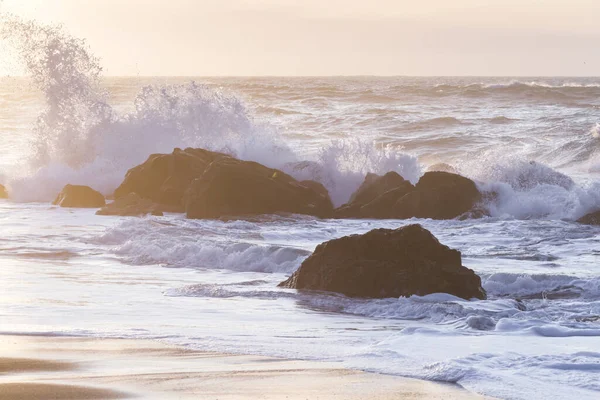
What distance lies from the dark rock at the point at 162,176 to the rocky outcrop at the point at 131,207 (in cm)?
31

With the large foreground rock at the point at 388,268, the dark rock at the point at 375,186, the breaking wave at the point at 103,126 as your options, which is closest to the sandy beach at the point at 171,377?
the large foreground rock at the point at 388,268

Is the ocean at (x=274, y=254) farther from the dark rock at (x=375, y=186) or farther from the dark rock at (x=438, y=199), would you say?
the dark rock at (x=375, y=186)

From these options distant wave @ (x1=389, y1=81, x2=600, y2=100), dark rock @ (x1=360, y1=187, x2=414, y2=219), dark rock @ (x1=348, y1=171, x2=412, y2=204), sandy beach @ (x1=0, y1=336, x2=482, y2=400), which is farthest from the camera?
distant wave @ (x1=389, y1=81, x2=600, y2=100)

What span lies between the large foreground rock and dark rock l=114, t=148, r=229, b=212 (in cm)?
859

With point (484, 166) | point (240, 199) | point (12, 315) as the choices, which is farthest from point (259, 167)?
point (12, 315)

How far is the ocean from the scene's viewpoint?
5.96 metres

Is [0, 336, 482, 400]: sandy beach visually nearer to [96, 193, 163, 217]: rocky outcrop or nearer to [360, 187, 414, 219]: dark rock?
[96, 193, 163, 217]: rocky outcrop

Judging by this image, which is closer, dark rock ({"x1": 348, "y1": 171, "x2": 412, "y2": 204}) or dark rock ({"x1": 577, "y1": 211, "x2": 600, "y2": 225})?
dark rock ({"x1": 577, "y1": 211, "x2": 600, "y2": 225})

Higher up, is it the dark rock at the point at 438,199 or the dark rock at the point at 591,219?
the dark rock at the point at 438,199

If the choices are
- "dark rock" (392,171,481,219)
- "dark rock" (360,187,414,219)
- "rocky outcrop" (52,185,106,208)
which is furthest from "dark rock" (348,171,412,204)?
"rocky outcrop" (52,185,106,208)

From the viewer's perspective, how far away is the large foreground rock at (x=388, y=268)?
8.02 metres

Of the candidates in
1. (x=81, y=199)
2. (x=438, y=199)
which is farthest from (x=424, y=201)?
(x=81, y=199)

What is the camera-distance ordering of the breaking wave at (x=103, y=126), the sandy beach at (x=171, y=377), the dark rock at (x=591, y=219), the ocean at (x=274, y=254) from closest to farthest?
the sandy beach at (x=171, y=377)
the ocean at (x=274, y=254)
the dark rock at (x=591, y=219)
the breaking wave at (x=103, y=126)

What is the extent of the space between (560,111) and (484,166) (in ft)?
72.6
